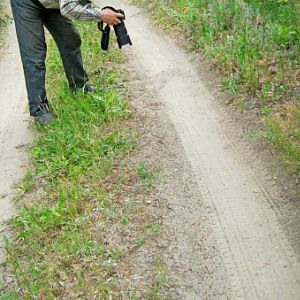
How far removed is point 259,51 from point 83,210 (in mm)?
2899

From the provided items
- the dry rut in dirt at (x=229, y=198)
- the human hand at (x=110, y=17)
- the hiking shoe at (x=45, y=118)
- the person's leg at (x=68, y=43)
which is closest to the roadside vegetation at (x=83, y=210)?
the hiking shoe at (x=45, y=118)

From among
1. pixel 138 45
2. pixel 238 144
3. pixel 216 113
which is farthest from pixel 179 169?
pixel 138 45

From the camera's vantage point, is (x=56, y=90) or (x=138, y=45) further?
(x=138, y=45)

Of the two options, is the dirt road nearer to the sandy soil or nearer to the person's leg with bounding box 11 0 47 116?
the sandy soil

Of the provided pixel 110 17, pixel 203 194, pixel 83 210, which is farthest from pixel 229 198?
pixel 110 17

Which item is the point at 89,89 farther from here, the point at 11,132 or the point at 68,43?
the point at 11,132

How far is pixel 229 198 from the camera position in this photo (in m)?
3.61

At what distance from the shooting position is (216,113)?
4.84 meters

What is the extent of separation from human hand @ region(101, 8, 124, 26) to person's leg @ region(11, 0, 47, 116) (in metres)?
0.63

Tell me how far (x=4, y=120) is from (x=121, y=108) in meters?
A: 1.39

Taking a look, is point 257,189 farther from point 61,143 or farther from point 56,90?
point 56,90

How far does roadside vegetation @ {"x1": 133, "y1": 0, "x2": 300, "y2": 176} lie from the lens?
426 cm

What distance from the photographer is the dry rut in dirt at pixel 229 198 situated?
2.88 m

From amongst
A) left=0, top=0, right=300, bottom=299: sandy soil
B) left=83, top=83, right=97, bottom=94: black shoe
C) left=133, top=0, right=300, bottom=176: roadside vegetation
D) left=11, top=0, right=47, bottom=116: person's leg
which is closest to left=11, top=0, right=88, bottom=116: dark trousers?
left=11, top=0, right=47, bottom=116: person's leg
